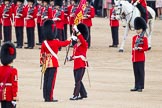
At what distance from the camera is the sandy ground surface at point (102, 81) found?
580 inches

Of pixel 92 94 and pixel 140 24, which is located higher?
pixel 140 24

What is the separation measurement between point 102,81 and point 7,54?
5.56 m

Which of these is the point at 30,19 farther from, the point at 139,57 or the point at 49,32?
the point at 49,32

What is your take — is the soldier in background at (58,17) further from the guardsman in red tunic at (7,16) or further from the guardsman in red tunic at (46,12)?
the guardsman in red tunic at (7,16)

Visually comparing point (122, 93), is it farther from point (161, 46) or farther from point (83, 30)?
point (161, 46)

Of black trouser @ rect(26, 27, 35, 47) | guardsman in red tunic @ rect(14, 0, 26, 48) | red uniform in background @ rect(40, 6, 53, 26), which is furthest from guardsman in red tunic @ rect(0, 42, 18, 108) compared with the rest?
black trouser @ rect(26, 27, 35, 47)

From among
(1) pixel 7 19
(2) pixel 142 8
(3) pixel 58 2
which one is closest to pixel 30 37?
(1) pixel 7 19

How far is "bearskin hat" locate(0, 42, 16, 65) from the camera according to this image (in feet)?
40.6

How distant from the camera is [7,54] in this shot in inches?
492

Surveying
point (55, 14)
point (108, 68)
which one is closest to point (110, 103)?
point (108, 68)

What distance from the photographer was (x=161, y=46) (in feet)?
85.9

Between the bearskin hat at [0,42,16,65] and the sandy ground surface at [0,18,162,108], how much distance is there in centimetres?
175

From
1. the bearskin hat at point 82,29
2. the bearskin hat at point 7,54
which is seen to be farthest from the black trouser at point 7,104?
the bearskin hat at point 82,29

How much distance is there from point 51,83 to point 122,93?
1767mm
